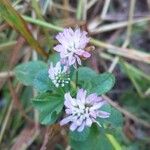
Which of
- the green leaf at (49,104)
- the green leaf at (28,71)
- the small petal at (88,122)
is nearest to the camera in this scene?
the small petal at (88,122)

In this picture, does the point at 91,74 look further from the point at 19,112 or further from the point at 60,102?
the point at 19,112

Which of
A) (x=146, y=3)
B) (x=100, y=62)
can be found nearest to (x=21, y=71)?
(x=100, y=62)

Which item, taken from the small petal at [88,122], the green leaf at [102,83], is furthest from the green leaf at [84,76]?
the small petal at [88,122]

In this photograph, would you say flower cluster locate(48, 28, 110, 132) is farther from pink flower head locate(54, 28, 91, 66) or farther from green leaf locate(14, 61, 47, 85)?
green leaf locate(14, 61, 47, 85)

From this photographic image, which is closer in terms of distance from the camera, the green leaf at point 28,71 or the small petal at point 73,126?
the small petal at point 73,126

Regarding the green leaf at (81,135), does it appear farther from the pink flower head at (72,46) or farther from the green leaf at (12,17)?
the green leaf at (12,17)

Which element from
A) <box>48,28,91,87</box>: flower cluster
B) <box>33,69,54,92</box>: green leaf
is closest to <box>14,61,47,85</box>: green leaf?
<box>33,69,54,92</box>: green leaf
